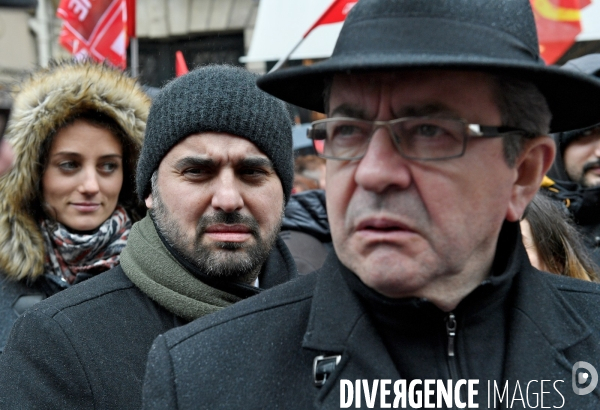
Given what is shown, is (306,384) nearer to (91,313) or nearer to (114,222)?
(91,313)

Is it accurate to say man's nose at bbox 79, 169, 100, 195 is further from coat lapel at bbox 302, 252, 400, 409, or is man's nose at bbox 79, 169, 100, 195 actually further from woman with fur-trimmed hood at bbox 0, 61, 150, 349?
coat lapel at bbox 302, 252, 400, 409

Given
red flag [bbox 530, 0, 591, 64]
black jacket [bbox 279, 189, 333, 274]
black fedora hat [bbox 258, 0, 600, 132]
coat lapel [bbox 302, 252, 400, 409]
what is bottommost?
black jacket [bbox 279, 189, 333, 274]

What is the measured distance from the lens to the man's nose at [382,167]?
164 cm

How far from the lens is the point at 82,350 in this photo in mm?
2270

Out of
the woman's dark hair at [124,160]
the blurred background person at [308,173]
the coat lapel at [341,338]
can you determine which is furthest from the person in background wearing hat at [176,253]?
the blurred background person at [308,173]

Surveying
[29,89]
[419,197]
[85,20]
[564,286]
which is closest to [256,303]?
[419,197]

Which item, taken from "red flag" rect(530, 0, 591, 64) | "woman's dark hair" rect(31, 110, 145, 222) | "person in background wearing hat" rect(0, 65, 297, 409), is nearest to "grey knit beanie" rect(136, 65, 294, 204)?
"person in background wearing hat" rect(0, 65, 297, 409)

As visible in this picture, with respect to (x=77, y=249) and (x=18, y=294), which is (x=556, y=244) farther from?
(x=18, y=294)

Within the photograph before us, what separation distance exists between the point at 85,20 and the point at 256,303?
4.65 m

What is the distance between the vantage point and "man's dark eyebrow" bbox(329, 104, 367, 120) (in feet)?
5.69

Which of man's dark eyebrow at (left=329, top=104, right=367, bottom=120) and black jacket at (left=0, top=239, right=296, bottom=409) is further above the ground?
man's dark eyebrow at (left=329, top=104, right=367, bottom=120)

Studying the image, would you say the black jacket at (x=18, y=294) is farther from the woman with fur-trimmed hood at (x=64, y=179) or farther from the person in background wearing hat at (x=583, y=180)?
the person in background wearing hat at (x=583, y=180)

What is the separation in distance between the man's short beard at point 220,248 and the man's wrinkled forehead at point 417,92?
97 cm

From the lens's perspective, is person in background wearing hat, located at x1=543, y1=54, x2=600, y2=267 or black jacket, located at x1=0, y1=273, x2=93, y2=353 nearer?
black jacket, located at x1=0, y1=273, x2=93, y2=353
